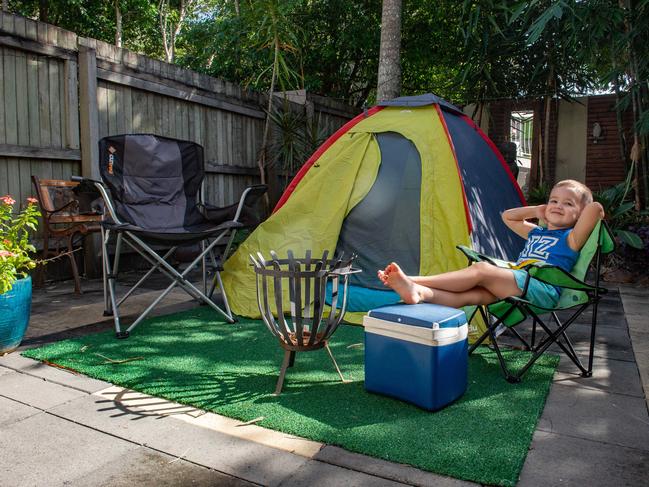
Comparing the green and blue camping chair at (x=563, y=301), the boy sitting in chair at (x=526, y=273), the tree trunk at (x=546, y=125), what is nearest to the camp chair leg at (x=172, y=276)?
the boy sitting in chair at (x=526, y=273)

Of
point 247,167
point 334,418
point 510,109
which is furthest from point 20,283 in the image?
point 510,109

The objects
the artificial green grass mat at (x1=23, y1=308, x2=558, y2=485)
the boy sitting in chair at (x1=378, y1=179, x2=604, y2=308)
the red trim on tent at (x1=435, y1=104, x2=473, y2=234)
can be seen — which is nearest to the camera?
the artificial green grass mat at (x1=23, y1=308, x2=558, y2=485)

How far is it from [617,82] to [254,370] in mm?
5046

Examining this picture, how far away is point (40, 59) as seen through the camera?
4.16 meters

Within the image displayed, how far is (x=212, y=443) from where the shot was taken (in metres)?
1.70

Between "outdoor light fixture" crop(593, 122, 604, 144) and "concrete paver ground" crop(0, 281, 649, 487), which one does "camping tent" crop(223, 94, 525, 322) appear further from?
"outdoor light fixture" crop(593, 122, 604, 144)

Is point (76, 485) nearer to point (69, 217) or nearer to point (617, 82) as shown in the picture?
point (69, 217)

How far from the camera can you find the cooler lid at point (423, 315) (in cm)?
194

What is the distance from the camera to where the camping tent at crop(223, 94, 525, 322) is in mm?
3266

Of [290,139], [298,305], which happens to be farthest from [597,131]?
[298,305]

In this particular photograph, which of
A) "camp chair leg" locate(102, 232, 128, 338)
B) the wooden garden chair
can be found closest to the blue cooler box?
"camp chair leg" locate(102, 232, 128, 338)

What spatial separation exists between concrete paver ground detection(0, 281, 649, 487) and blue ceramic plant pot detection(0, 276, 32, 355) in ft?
0.44

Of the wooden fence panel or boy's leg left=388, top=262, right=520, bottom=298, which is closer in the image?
boy's leg left=388, top=262, right=520, bottom=298

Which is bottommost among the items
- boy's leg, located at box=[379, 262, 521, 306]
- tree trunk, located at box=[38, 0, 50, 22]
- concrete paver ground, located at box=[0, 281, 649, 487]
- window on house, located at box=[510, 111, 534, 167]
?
concrete paver ground, located at box=[0, 281, 649, 487]
